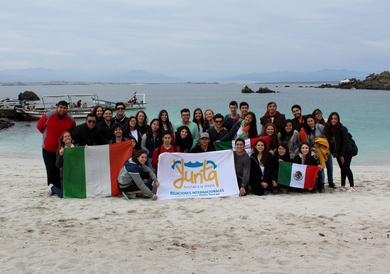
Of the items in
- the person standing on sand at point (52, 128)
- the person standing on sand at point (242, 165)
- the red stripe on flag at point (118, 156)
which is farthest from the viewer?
the red stripe on flag at point (118, 156)

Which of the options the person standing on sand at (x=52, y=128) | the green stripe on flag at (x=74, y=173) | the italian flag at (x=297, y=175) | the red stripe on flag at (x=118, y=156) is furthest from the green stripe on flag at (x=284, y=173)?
the person standing on sand at (x=52, y=128)

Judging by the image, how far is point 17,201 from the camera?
21.2 ft

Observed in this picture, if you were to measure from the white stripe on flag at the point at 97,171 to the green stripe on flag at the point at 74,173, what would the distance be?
3.5 inches

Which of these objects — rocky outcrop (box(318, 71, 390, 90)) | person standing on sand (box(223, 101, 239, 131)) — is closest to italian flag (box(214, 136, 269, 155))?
person standing on sand (box(223, 101, 239, 131))

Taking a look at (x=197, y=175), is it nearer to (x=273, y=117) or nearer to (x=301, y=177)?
(x=301, y=177)

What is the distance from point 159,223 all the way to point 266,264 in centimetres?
200

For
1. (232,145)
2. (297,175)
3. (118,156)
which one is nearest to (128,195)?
(118,156)

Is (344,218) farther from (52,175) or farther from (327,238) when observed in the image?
(52,175)

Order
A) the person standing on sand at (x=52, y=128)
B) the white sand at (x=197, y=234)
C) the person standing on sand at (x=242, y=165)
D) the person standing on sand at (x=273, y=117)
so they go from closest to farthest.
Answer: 1. the white sand at (x=197, y=234)
2. the person standing on sand at (x=52, y=128)
3. the person standing on sand at (x=242, y=165)
4. the person standing on sand at (x=273, y=117)

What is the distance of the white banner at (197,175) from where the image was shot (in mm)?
6961

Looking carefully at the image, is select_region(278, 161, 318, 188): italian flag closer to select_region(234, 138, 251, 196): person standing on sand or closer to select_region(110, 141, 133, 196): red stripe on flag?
select_region(234, 138, 251, 196): person standing on sand

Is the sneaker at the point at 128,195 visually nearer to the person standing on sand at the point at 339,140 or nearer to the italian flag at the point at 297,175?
the italian flag at the point at 297,175

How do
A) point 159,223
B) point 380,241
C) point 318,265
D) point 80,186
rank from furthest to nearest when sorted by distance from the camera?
point 80,186
point 159,223
point 380,241
point 318,265

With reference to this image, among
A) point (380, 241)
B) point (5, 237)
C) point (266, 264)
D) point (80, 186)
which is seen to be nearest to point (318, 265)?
point (266, 264)
